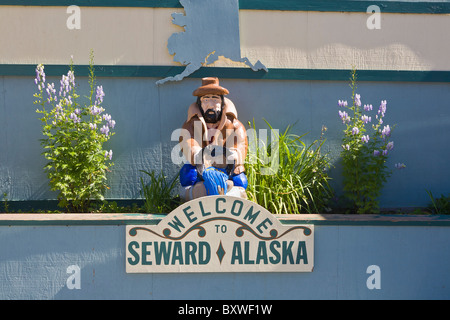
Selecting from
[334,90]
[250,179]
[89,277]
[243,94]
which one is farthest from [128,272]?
[334,90]

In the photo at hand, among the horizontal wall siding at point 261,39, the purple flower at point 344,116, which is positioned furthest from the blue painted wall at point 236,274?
the horizontal wall siding at point 261,39

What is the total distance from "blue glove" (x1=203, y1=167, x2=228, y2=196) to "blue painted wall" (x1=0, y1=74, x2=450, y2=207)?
42.2 inches

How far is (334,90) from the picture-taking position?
5.98 metres

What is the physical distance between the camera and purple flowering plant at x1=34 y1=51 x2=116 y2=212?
5.31 meters

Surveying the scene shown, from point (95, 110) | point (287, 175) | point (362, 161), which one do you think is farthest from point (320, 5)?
point (95, 110)

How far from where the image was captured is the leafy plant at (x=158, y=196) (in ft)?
17.5

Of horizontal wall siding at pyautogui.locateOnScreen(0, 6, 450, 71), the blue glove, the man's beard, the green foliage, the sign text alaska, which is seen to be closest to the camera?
the sign text alaska

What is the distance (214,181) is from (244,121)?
1318 mm

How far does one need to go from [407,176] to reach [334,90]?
127 centimetres

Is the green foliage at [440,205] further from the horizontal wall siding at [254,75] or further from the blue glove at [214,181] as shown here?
the blue glove at [214,181]

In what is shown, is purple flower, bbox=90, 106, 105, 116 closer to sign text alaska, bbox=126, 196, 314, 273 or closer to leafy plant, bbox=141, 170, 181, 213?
leafy plant, bbox=141, 170, 181, 213

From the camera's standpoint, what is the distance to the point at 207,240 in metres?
4.68

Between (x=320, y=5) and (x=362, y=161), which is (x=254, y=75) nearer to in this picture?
(x=320, y=5)

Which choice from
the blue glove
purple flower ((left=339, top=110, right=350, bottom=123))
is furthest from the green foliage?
the blue glove
